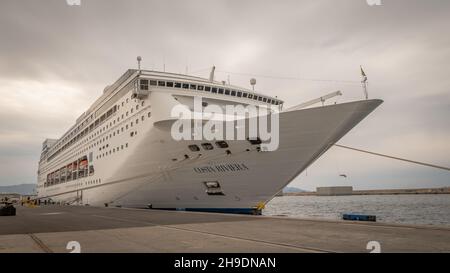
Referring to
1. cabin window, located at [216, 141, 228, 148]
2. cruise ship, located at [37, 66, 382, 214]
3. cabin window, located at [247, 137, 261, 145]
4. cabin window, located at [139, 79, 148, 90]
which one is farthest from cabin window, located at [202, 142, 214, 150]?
cabin window, located at [139, 79, 148, 90]

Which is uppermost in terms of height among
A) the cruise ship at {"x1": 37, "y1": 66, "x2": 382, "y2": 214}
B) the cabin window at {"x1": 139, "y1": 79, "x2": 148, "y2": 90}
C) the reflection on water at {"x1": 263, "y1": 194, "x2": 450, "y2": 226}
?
the cabin window at {"x1": 139, "y1": 79, "x2": 148, "y2": 90}

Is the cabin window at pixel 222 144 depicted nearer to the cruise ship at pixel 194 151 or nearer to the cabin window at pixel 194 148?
the cruise ship at pixel 194 151

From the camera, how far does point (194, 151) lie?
766 inches

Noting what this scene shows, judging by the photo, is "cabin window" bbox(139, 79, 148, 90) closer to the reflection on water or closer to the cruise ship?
the cruise ship

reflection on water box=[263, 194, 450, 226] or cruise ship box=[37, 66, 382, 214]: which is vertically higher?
cruise ship box=[37, 66, 382, 214]

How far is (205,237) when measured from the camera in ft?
30.2

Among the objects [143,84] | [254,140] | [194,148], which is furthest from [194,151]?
[143,84]

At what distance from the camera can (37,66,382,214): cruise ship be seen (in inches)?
649

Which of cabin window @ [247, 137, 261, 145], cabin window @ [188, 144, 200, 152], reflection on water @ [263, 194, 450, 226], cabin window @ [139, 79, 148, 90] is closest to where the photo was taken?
cabin window @ [247, 137, 261, 145]

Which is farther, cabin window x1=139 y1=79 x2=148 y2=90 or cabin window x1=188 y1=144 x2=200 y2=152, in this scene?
cabin window x1=139 y1=79 x2=148 y2=90

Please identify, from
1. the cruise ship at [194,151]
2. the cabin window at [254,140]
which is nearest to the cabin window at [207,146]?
→ the cruise ship at [194,151]

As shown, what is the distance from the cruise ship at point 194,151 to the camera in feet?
54.1

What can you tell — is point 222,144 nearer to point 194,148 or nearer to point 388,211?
A: point 194,148
